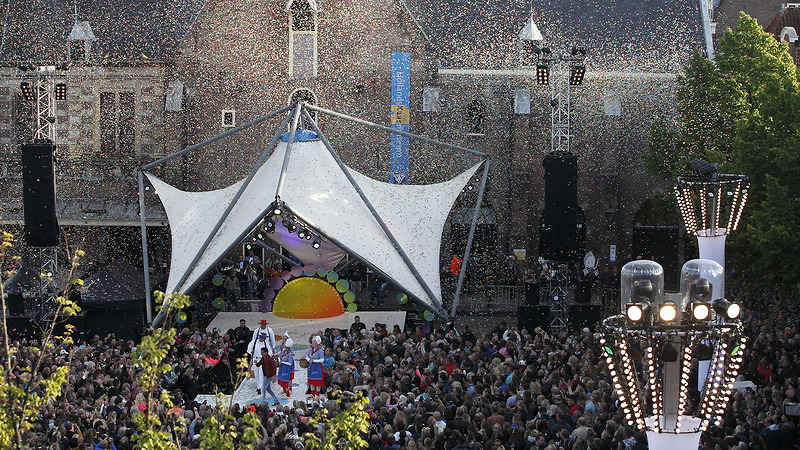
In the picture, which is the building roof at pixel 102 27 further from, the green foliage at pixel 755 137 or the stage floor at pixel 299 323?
the green foliage at pixel 755 137

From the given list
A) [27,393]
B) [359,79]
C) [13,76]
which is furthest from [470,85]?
[27,393]

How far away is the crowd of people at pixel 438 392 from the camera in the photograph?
14.7 metres

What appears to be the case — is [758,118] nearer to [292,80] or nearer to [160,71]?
[292,80]

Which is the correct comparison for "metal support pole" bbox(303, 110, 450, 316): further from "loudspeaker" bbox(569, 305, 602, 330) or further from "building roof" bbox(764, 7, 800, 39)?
"building roof" bbox(764, 7, 800, 39)

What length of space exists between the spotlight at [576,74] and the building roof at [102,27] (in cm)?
1518

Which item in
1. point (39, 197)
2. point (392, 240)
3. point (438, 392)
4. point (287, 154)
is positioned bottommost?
point (438, 392)

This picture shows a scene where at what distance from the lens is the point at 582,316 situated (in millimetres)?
23578

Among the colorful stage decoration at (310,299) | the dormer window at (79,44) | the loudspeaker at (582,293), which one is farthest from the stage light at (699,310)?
the dormer window at (79,44)

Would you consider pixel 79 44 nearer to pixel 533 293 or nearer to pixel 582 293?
pixel 533 293

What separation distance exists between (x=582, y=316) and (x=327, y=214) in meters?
5.80

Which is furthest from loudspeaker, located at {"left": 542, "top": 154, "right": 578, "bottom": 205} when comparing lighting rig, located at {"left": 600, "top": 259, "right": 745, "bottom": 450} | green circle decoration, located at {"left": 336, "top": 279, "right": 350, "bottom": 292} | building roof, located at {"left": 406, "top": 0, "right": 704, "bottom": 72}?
building roof, located at {"left": 406, "top": 0, "right": 704, "bottom": 72}

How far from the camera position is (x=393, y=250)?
77.4 feet

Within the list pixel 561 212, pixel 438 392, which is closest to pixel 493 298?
pixel 561 212

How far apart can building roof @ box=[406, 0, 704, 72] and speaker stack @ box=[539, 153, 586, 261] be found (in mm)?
11706
